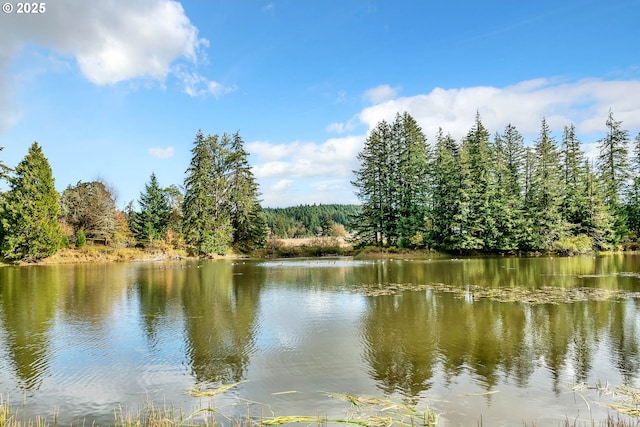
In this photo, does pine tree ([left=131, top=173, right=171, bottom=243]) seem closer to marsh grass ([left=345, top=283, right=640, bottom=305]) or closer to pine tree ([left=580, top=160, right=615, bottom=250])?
marsh grass ([left=345, top=283, right=640, bottom=305])

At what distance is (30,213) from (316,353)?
36438 millimetres

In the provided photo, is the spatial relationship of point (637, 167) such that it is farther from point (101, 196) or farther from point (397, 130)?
point (101, 196)

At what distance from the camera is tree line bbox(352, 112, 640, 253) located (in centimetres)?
3919

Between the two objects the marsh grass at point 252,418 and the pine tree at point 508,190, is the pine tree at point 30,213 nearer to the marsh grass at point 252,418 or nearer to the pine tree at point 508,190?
the marsh grass at point 252,418

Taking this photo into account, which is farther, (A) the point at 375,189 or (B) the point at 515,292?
(A) the point at 375,189

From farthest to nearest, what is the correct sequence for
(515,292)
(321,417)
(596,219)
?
(596,219), (515,292), (321,417)

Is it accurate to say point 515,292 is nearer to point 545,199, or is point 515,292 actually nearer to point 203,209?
point 545,199

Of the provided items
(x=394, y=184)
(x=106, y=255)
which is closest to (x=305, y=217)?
(x=394, y=184)

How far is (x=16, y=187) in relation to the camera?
1388 inches

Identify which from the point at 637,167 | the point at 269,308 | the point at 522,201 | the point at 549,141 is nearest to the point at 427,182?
the point at 522,201

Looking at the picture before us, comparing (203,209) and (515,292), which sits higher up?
(203,209)

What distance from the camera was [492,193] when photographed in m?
39.2

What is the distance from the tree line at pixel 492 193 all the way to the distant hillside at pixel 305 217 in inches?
1493

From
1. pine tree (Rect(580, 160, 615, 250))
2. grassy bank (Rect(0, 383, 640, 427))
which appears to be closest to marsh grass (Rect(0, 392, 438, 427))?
grassy bank (Rect(0, 383, 640, 427))
